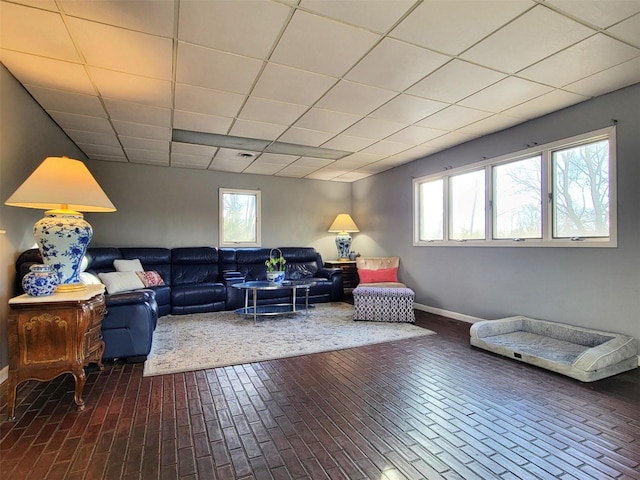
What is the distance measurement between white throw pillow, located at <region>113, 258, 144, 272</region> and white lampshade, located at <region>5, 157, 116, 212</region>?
2.77 metres

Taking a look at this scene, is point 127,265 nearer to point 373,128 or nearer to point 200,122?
point 200,122

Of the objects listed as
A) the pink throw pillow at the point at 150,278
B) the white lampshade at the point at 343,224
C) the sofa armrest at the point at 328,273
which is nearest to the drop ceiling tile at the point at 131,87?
the pink throw pillow at the point at 150,278

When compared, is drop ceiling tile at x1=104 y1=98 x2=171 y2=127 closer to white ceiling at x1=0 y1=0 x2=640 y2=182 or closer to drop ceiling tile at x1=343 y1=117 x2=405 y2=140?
white ceiling at x1=0 y1=0 x2=640 y2=182

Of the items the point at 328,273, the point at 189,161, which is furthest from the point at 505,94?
the point at 189,161

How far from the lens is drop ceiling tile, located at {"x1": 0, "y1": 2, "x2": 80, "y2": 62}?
6.61 ft

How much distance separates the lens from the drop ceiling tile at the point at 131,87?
109 inches

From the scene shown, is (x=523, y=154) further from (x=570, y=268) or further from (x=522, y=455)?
(x=522, y=455)

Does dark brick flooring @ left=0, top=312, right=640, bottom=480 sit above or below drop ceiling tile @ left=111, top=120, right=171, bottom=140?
below

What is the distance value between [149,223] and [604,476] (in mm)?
6487

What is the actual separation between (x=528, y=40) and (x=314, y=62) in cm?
155

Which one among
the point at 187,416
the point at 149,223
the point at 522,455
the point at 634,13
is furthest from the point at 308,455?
the point at 149,223

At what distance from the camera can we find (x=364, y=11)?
2.03 meters

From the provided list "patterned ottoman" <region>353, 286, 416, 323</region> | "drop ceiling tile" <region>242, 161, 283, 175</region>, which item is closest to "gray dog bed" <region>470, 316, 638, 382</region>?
"patterned ottoman" <region>353, 286, 416, 323</region>

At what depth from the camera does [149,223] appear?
19.7 ft
